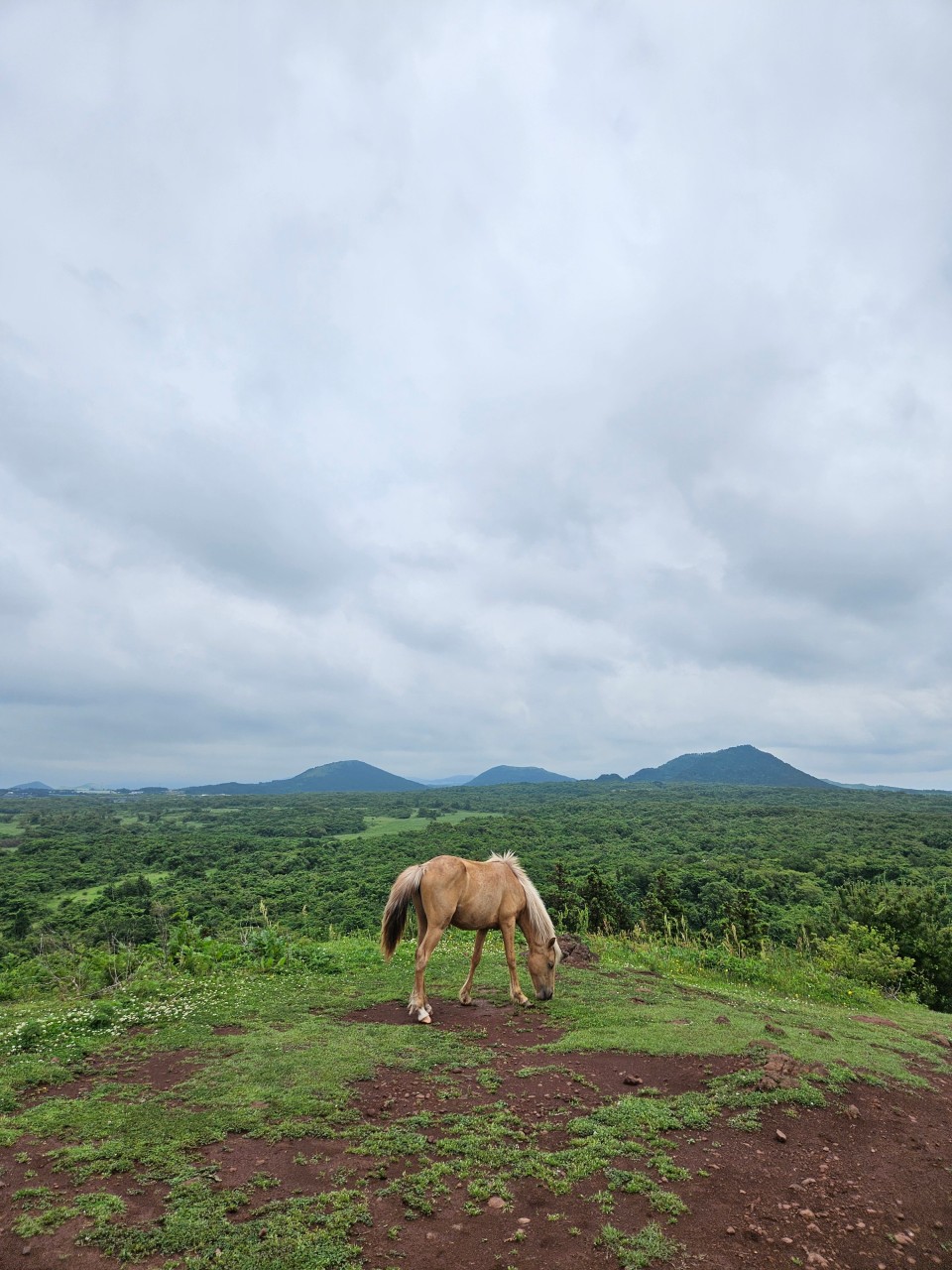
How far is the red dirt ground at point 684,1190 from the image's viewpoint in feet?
12.4

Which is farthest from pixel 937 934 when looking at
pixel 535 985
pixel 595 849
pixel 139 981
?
pixel 595 849

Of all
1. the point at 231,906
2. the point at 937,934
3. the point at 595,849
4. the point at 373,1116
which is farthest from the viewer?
the point at 595,849

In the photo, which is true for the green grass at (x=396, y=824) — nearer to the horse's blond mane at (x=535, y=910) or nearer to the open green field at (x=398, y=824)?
the open green field at (x=398, y=824)

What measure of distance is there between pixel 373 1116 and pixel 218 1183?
1.59 meters

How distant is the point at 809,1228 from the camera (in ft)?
13.5

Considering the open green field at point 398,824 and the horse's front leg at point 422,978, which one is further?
the open green field at point 398,824

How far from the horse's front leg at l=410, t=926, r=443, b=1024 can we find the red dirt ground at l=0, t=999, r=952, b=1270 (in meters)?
1.86

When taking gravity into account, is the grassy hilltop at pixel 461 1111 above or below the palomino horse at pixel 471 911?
below

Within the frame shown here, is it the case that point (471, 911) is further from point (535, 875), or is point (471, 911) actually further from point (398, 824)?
point (398, 824)

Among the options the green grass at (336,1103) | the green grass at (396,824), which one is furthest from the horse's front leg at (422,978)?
the green grass at (396,824)

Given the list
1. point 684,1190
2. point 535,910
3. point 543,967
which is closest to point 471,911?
point 535,910

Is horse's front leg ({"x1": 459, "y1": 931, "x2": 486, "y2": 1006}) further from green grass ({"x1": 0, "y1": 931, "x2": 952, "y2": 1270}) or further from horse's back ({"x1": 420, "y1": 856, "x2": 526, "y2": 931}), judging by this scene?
green grass ({"x1": 0, "y1": 931, "x2": 952, "y2": 1270})

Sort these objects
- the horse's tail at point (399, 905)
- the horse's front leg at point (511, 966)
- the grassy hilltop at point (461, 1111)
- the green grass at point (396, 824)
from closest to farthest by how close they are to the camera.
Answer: the grassy hilltop at point (461, 1111) < the horse's tail at point (399, 905) < the horse's front leg at point (511, 966) < the green grass at point (396, 824)

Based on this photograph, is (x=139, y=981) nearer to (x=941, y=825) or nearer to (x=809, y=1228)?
(x=809, y=1228)
